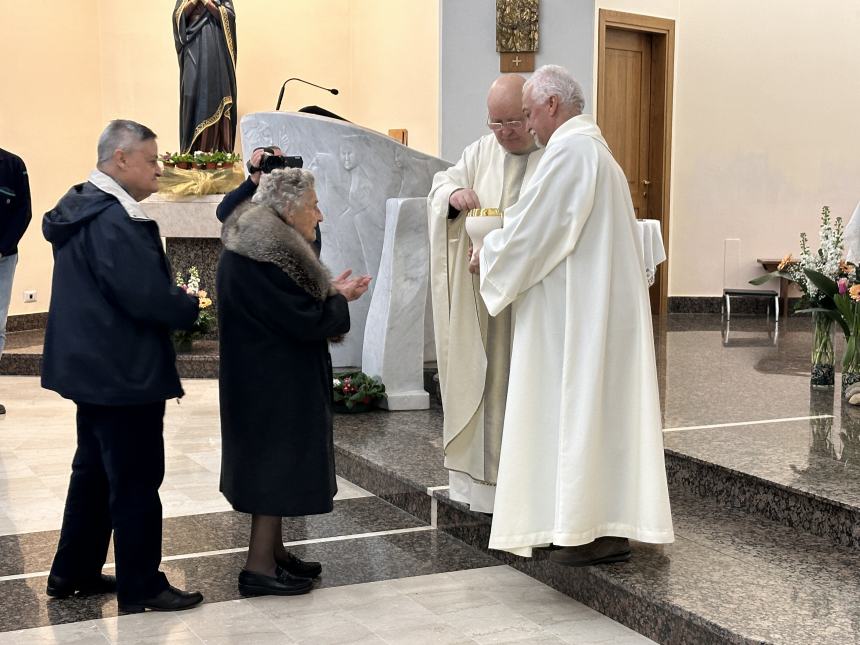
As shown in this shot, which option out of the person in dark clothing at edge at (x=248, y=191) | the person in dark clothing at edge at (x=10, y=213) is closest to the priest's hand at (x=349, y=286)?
the person in dark clothing at edge at (x=248, y=191)

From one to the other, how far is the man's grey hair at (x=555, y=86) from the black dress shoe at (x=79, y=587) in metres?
2.13

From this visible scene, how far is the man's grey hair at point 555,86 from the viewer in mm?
3459

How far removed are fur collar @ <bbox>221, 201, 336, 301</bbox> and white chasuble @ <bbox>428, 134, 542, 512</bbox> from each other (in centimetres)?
81

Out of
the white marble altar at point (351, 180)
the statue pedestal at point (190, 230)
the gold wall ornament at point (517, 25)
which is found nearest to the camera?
the white marble altar at point (351, 180)

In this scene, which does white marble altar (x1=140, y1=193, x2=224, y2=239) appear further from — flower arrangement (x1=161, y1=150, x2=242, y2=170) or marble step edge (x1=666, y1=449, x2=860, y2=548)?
marble step edge (x1=666, y1=449, x2=860, y2=548)

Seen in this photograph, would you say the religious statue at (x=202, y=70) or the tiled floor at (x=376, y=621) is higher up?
the religious statue at (x=202, y=70)

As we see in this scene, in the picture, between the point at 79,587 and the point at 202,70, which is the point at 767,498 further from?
the point at 202,70

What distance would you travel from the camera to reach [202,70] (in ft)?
34.8

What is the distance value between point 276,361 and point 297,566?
31.0 inches

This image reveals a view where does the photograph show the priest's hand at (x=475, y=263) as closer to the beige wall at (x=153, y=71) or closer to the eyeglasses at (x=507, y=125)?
the eyeglasses at (x=507, y=125)

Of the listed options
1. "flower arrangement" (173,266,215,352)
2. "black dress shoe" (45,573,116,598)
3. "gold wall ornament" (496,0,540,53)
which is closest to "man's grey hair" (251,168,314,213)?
"black dress shoe" (45,573,116,598)

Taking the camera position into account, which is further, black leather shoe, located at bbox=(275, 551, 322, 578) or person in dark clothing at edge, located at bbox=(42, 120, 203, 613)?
black leather shoe, located at bbox=(275, 551, 322, 578)

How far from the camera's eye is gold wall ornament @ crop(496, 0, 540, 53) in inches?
367

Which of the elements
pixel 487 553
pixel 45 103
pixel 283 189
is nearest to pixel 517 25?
pixel 45 103
